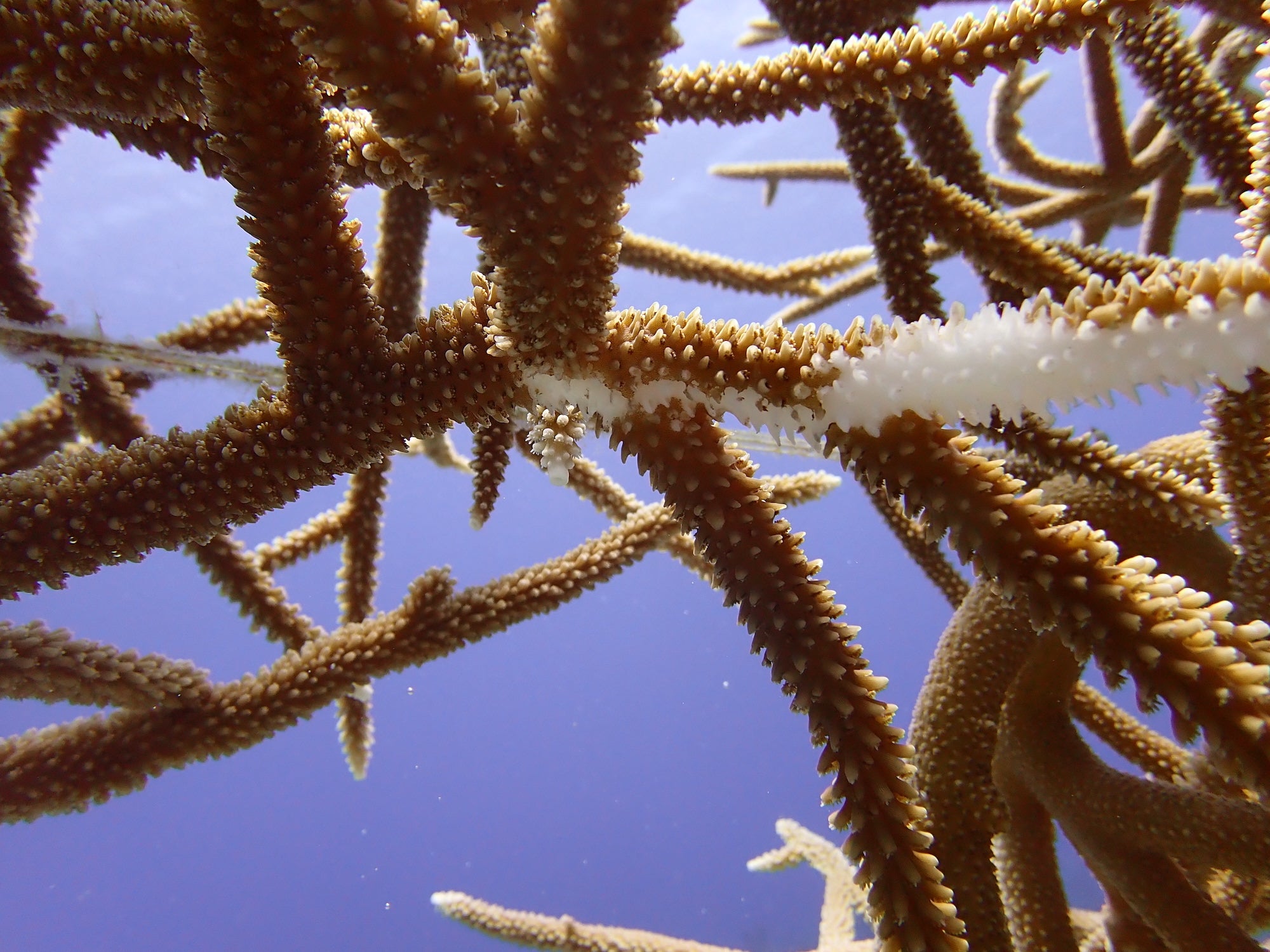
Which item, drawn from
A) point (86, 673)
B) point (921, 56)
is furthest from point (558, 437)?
point (86, 673)

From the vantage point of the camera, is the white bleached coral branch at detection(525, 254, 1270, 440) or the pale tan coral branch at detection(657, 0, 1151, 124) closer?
the white bleached coral branch at detection(525, 254, 1270, 440)

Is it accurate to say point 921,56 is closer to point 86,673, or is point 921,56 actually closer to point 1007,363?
point 1007,363

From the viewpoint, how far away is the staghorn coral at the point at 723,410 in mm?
698

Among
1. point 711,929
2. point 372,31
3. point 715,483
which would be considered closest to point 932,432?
point 715,483

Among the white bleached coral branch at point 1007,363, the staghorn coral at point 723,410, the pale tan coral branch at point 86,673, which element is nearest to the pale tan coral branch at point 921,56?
the staghorn coral at point 723,410

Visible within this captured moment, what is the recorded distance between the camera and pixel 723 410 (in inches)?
37.0

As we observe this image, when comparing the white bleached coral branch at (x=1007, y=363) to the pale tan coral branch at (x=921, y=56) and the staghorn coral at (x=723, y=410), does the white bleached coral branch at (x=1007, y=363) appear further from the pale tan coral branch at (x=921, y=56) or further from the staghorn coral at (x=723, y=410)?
the pale tan coral branch at (x=921, y=56)

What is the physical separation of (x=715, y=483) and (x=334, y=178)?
665 mm

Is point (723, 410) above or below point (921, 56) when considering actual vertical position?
below

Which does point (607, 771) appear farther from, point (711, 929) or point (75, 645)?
point (75, 645)

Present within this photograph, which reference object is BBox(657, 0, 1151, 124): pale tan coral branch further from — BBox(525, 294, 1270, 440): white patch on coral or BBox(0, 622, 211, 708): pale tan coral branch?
BBox(0, 622, 211, 708): pale tan coral branch

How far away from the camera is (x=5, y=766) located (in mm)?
1458

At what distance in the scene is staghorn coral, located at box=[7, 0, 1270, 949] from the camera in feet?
2.29

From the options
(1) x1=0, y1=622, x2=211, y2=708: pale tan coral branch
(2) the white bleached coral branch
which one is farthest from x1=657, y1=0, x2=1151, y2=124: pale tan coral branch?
(1) x1=0, y1=622, x2=211, y2=708: pale tan coral branch
